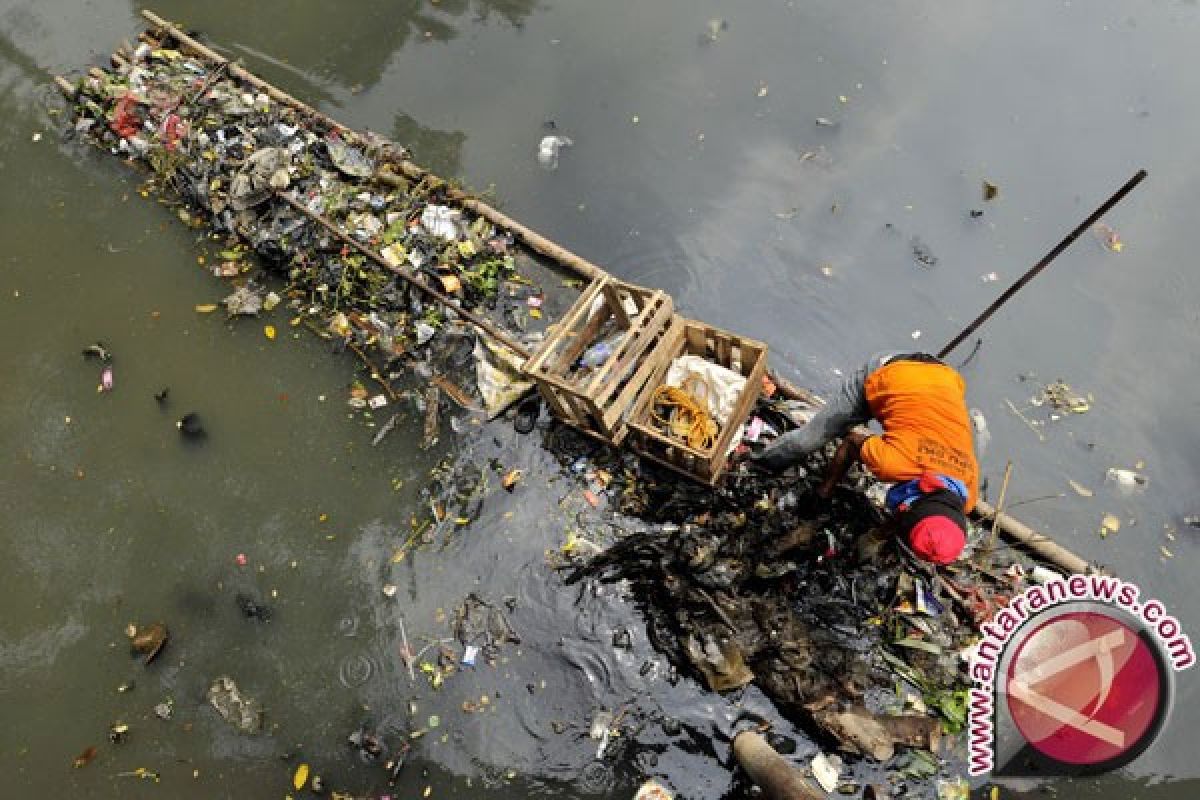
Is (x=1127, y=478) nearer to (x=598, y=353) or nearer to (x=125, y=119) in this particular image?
(x=598, y=353)

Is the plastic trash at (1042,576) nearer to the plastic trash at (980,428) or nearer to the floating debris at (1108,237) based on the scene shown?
the plastic trash at (980,428)

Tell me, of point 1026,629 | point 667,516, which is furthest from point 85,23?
point 1026,629

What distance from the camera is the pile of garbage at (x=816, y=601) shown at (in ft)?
13.9

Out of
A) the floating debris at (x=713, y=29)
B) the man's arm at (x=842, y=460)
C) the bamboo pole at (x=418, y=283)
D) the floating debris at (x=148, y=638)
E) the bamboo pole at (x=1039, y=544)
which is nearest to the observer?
the man's arm at (x=842, y=460)

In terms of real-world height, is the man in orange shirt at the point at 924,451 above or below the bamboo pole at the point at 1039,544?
above

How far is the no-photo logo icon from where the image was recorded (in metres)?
4.08

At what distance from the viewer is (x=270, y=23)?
7.46m

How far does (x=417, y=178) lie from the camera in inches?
245

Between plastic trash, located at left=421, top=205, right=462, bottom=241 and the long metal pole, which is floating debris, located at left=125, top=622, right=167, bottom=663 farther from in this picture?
the long metal pole

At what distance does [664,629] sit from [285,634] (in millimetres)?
2547

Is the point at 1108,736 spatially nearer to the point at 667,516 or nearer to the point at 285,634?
the point at 667,516

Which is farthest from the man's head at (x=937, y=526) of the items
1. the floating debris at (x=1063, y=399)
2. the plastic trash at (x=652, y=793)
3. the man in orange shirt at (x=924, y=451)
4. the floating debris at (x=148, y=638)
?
the floating debris at (x=148, y=638)

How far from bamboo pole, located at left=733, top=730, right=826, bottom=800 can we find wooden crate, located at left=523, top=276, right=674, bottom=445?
1962 mm

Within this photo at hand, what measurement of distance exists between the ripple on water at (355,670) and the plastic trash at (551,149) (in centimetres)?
424
